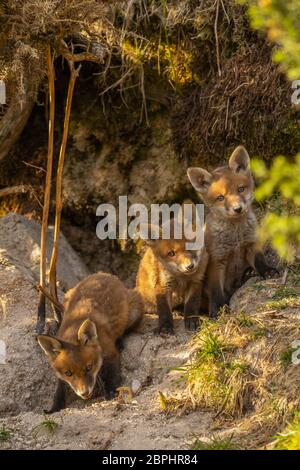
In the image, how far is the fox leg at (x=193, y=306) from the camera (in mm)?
6000

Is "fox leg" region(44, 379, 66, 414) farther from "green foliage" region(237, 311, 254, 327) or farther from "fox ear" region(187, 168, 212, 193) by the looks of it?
"fox ear" region(187, 168, 212, 193)

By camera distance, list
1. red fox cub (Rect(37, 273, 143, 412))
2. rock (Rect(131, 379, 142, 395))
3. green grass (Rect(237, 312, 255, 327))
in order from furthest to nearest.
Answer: rock (Rect(131, 379, 142, 395))
red fox cub (Rect(37, 273, 143, 412))
green grass (Rect(237, 312, 255, 327))

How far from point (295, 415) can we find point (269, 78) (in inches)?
136

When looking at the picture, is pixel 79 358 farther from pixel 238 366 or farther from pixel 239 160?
Result: pixel 239 160

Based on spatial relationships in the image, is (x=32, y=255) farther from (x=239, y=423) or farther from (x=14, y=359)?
(x=239, y=423)

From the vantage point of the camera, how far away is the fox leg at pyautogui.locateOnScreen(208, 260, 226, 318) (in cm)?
600

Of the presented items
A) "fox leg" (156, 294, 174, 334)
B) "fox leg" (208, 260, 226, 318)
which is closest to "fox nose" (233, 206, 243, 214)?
"fox leg" (208, 260, 226, 318)

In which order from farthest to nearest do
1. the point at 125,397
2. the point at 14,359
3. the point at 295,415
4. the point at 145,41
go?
the point at 145,41, the point at 14,359, the point at 125,397, the point at 295,415

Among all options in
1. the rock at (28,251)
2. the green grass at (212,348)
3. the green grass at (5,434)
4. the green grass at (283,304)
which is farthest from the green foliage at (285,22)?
the rock at (28,251)

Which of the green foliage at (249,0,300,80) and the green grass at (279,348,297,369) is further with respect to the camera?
the green grass at (279,348,297,369)

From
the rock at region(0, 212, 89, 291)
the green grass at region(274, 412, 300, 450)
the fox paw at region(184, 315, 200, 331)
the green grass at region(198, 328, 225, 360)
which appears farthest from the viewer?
the rock at region(0, 212, 89, 291)

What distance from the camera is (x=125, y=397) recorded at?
517cm

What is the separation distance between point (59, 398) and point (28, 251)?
1977 millimetres
